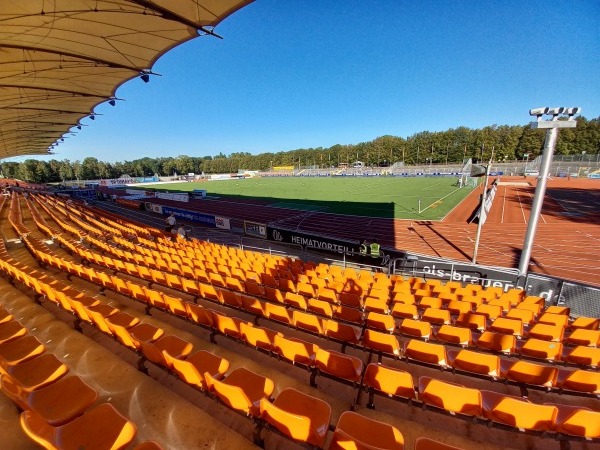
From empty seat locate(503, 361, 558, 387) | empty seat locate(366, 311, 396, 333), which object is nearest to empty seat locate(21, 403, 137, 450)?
empty seat locate(366, 311, 396, 333)

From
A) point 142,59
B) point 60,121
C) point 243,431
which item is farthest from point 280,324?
point 60,121

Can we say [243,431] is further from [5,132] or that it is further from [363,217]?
[5,132]

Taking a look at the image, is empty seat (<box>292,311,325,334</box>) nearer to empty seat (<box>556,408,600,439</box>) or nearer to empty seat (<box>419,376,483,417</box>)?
empty seat (<box>419,376,483,417</box>)

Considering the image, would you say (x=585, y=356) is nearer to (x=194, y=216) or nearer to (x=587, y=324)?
(x=587, y=324)

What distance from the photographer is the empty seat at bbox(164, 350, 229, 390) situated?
129 inches

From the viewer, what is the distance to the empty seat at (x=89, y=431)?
223 cm

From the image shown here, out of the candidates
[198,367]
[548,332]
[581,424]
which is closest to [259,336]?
[198,367]

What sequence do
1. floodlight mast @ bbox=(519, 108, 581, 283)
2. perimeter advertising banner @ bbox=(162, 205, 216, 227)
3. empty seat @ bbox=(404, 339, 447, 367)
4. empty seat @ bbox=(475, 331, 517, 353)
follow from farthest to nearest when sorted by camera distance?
perimeter advertising banner @ bbox=(162, 205, 216, 227)
floodlight mast @ bbox=(519, 108, 581, 283)
empty seat @ bbox=(475, 331, 517, 353)
empty seat @ bbox=(404, 339, 447, 367)

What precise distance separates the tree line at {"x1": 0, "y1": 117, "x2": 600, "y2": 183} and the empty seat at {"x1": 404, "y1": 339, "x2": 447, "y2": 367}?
88.1 metres

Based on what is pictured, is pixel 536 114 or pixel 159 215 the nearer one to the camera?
pixel 536 114

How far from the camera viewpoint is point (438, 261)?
411 inches

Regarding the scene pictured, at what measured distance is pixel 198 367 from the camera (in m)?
3.61

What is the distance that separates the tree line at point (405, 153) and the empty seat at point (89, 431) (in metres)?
91.8

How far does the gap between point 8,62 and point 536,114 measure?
2164cm
